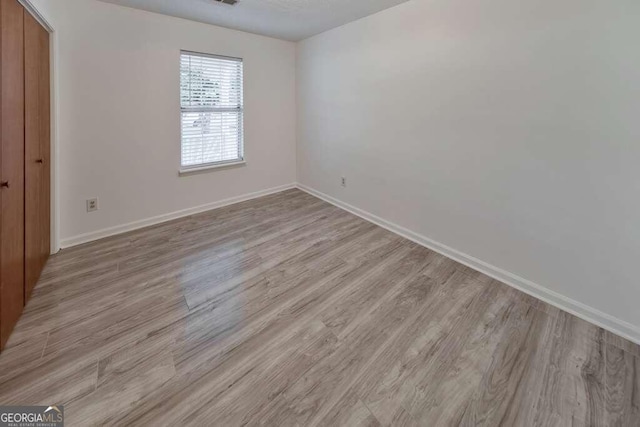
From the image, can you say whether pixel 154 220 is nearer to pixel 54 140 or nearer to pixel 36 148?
pixel 54 140

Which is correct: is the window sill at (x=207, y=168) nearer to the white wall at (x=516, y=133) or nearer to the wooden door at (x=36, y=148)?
the wooden door at (x=36, y=148)

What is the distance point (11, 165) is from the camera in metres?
1.73

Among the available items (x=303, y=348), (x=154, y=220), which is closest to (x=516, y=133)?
(x=303, y=348)

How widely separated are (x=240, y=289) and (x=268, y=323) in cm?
47

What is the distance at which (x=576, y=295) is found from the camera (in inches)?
80.9

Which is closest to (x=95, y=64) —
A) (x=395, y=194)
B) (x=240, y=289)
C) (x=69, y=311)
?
(x=69, y=311)

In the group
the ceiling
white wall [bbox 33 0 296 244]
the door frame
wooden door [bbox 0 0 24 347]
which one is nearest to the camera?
wooden door [bbox 0 0 24 347]

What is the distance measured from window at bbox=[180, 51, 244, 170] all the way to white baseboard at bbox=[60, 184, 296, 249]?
0.56m

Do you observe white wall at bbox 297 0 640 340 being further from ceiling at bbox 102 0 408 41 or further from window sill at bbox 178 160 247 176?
window sill at bbox 178 160 247 176

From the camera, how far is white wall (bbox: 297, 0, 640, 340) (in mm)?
1800

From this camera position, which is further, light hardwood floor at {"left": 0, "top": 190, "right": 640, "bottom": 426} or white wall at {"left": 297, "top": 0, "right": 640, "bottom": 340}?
white wall at {"left": 297, "top": 0, "right": 640, "bottom": 340}
